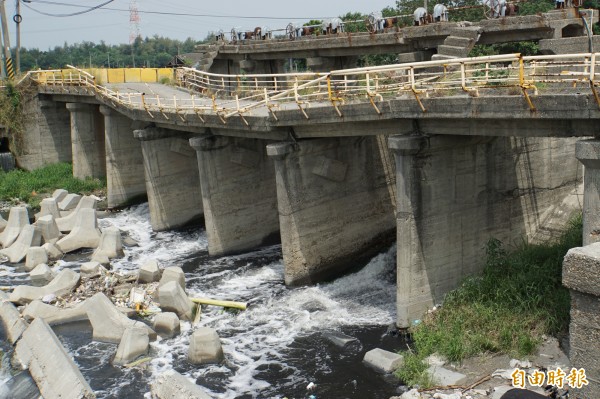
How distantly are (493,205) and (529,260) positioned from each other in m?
2.25

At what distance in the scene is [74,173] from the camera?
41219 millimetres

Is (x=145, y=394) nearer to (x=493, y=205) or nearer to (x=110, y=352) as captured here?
(x=110, y=352)

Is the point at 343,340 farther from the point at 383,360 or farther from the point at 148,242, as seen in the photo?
the point at 148,242

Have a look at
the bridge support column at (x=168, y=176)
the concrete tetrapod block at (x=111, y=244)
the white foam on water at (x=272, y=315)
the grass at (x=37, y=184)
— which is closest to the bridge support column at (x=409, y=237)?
the white foam on water at (x=272, y=315)

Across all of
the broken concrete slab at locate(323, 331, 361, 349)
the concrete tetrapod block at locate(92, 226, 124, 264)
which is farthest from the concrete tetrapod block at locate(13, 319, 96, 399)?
the concrete tetrapod block at locate(92, 226, 124, 264)

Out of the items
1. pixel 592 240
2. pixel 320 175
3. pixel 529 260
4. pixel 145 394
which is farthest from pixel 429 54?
pixel 145 394

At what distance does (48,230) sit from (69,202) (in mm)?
5963

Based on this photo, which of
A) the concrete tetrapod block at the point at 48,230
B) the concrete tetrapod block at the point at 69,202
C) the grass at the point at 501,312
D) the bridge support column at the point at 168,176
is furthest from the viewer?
the concrete tetrapod block at the point at 69,202

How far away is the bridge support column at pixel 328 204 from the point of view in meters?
22.5

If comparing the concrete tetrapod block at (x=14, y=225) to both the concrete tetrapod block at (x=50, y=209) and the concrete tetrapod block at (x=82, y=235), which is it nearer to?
the concrete tetrapod block at (x=50, y=209)

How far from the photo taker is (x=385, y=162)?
24.8m

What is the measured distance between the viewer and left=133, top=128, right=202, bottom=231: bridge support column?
32125 mm

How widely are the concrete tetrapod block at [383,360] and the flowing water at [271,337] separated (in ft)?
0.72

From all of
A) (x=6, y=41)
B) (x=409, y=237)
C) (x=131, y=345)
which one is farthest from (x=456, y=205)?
(x=6, y=41)
